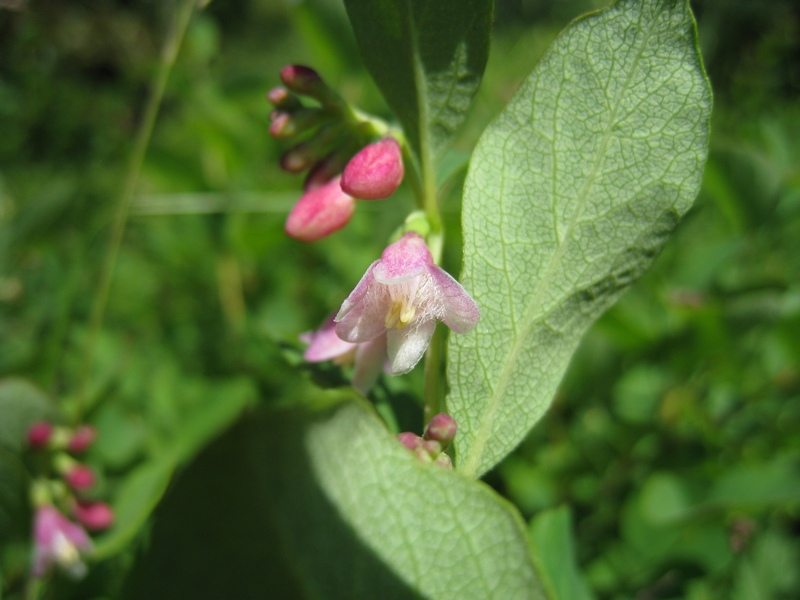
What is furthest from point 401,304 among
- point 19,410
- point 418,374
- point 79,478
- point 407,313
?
point 79,478

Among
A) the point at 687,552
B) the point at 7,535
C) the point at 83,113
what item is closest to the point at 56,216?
the point at 7,535

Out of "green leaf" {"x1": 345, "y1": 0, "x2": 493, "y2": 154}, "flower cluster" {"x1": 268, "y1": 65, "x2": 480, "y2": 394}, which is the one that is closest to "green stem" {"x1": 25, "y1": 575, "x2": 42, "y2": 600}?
"flower cluster" {"x1": 268, "y1": 65, "x2": 480, "y2": 394}

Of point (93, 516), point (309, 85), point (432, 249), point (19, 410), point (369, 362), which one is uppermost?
point (309, 85)

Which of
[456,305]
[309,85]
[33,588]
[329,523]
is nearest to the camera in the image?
[329,523]

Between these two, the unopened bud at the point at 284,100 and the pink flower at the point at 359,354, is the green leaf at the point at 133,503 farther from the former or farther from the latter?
the unopened bud at the point at 284,100

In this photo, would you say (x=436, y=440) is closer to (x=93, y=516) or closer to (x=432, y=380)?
(x=432, y=380)

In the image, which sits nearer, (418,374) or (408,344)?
(408,344)

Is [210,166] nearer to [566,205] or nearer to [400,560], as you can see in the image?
[566,205]
